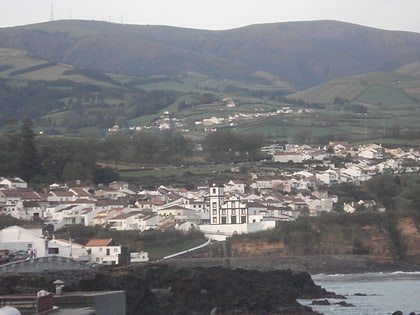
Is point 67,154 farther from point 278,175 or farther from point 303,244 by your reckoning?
point 303,244

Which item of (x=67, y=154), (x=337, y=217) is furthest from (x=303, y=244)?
(x=67, y=154)

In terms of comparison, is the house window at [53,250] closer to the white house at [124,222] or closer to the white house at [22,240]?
the white house at [22,240]

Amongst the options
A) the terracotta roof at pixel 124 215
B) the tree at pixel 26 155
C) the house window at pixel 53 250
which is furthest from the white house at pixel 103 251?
the tree at pixel 26 155

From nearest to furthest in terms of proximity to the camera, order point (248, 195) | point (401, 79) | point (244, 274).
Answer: point (244, 274) < point (248, 195) < point (401, 79)

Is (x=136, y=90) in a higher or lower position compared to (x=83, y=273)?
higher

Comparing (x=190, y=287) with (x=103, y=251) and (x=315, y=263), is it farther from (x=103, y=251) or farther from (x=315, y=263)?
(x=315, y=263)

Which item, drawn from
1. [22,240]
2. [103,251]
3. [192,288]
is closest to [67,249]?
[22,240]
